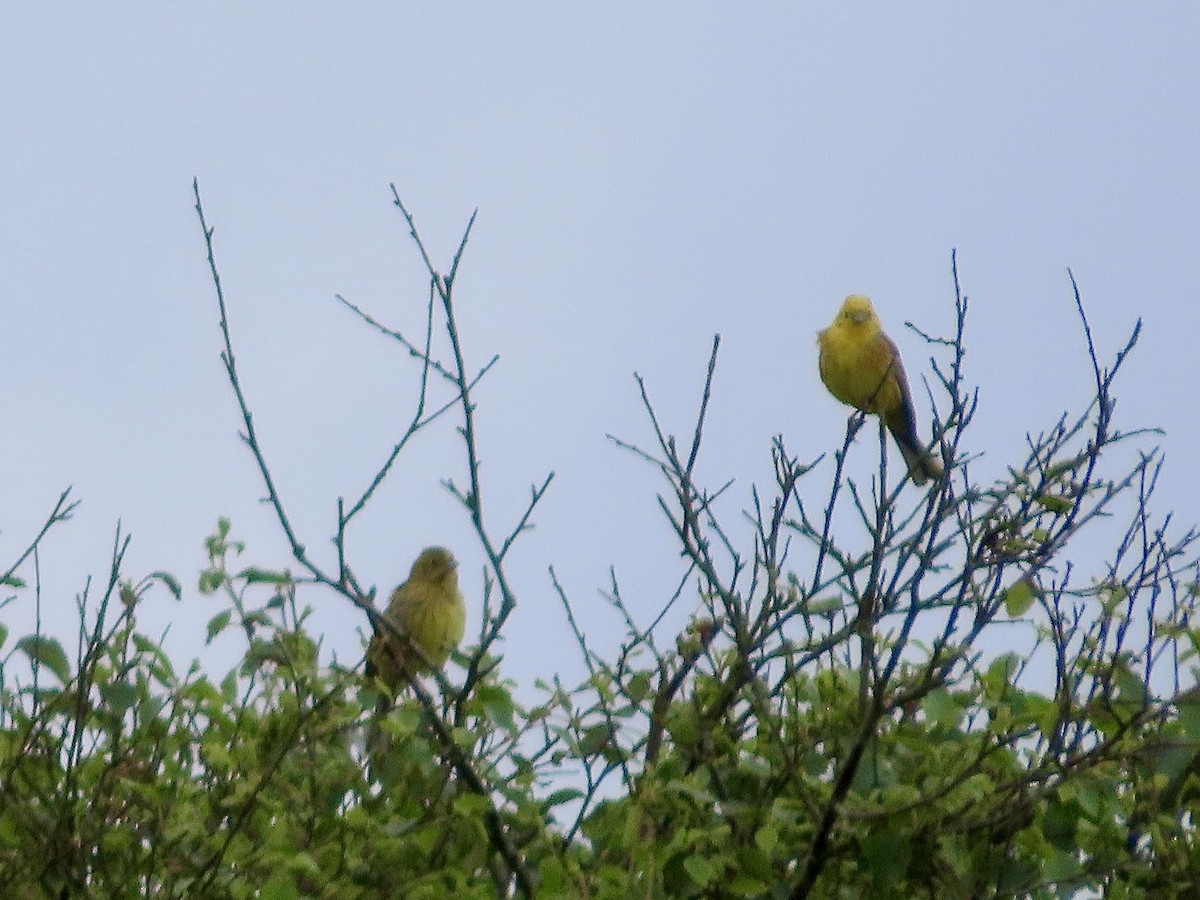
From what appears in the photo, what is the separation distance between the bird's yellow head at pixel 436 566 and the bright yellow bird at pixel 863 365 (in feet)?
7.48

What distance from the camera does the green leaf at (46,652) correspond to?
3934 mm

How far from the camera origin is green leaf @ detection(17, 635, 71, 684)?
3.93 metres

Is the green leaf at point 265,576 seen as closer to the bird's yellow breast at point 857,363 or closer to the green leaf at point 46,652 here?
the green leaf at point 46,652

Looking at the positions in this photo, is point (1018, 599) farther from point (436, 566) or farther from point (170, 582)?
point (436, 566)

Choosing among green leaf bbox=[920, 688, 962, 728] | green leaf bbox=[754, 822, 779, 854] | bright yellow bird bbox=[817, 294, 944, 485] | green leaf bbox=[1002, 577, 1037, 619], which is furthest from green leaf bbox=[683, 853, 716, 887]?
bright yellow bird bbox=[817, 294, 944, 485]

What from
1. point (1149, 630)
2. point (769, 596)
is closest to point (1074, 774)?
point (1149, 630)

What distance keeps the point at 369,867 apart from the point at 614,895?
685mm

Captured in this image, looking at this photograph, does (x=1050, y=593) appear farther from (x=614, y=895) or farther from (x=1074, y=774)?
(x=614, y=895)

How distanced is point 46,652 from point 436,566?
5.42 metres

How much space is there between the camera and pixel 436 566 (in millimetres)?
9344

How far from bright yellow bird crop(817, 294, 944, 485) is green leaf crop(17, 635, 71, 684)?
574cm

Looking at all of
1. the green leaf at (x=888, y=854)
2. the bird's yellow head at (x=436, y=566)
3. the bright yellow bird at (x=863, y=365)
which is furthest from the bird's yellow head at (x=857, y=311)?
the green leaf at (x=888, y=854)

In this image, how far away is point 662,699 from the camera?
4.11 metres

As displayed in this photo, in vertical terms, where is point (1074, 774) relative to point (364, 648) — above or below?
below
